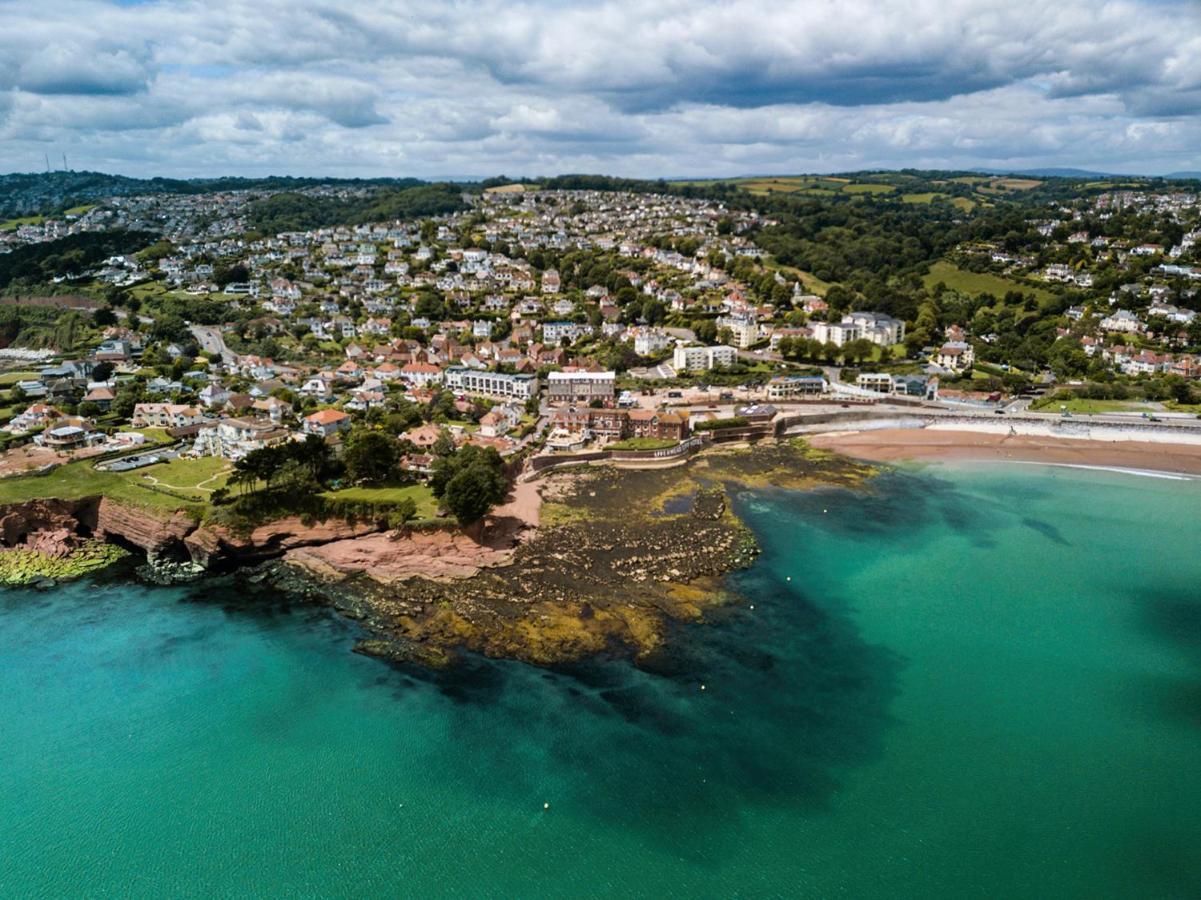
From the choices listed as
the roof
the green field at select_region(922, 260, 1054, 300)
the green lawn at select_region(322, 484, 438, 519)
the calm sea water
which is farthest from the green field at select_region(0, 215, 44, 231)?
the green field at select_region(922, 260, 1054, 300)

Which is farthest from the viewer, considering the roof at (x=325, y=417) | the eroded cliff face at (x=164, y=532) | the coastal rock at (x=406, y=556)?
the roof at (x=325, y=417)

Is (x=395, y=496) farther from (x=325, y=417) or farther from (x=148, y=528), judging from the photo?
(x=325, y=417)

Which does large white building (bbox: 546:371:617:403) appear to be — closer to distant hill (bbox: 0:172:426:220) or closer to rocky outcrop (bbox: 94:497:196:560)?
rocky outcrop (bbox: 94:497:196:560)

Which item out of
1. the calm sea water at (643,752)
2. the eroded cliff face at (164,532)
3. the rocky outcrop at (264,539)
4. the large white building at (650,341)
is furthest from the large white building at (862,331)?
the eroded cliff face at (164,532)

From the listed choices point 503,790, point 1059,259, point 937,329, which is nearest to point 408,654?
point 503,790

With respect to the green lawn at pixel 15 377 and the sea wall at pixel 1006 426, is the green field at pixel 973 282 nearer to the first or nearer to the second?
the sea wall at pixel 1006 426

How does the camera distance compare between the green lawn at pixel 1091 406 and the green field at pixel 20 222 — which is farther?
the green field at pixel 20 222

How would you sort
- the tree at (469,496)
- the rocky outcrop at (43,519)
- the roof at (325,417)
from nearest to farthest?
the tree at (469,496), the rocky outcrop at (43,519), the roof at (325,417)
